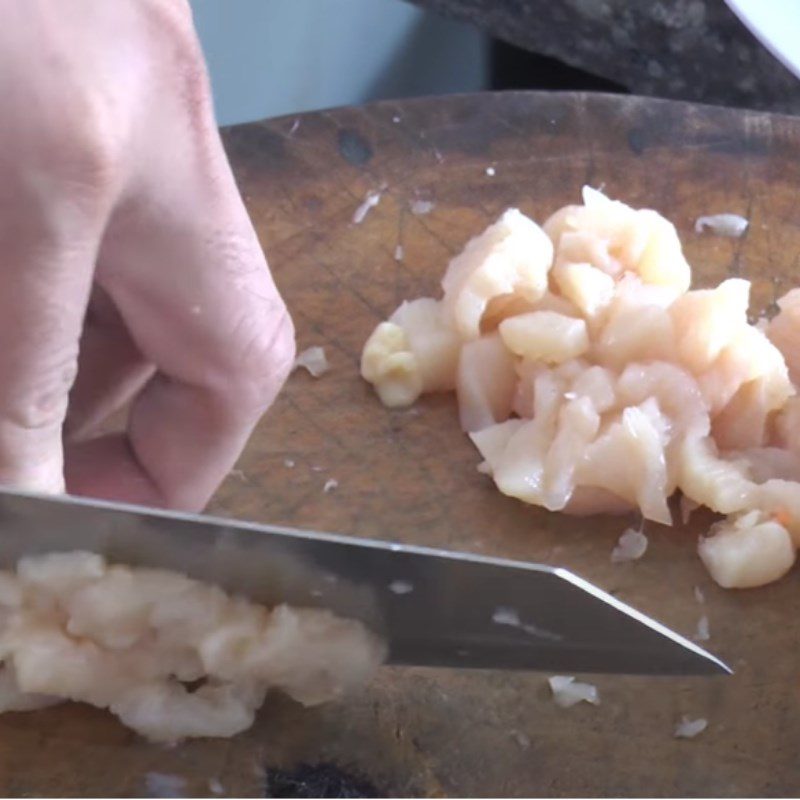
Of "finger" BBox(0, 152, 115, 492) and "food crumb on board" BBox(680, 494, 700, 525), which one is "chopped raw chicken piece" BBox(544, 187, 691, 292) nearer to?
"food crumb on board" BBox(680, 494, 700, 525)

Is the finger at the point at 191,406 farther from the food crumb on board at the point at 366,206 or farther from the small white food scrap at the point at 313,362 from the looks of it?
the food crumb on board at the point at 366,206

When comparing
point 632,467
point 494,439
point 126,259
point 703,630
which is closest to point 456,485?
point 494,439

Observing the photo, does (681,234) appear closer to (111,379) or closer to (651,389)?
(651,389)

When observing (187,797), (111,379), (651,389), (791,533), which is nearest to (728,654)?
(791,533)

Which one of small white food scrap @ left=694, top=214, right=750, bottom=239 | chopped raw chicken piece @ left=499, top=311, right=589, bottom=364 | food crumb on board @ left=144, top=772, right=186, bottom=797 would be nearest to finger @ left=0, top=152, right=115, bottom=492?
food crumb on board @ left=144, top=772, right=186, bottom=797

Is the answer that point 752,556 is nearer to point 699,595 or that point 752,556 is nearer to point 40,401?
point 699,595

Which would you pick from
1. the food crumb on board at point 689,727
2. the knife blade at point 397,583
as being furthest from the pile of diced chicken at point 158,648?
the food crumb on board at point 689,727
